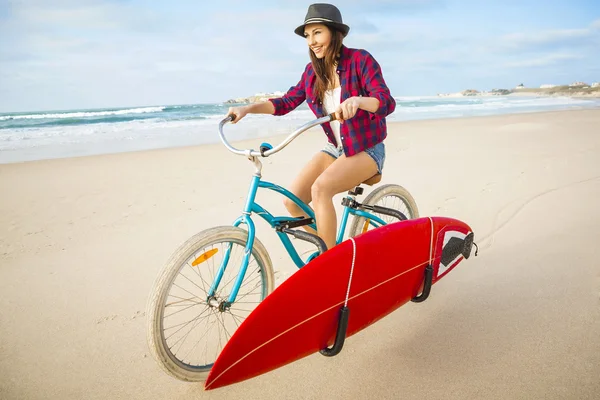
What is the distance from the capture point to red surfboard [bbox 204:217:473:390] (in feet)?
5.41

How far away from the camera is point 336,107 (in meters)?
2.36

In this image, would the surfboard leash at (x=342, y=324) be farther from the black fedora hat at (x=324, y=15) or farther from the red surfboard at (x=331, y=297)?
the black fedora hat at (x=324, y=15)

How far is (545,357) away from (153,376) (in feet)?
6.69

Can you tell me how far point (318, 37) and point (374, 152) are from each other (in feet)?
2.48

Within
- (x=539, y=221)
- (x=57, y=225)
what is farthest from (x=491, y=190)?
(x=57, y=225)

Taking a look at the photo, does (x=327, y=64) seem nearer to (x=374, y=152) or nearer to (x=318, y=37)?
(x=318, y=37)

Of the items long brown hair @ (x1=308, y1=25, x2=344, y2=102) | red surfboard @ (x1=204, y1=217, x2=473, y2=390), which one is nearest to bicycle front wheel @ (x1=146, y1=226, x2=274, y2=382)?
red surfboard @ (x1=204, y1=217, x2=473, y2=390)

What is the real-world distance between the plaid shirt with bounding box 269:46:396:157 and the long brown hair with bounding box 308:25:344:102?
1.8 inches

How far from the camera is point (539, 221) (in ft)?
12.8

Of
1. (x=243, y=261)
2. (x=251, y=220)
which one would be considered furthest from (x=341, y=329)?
(x=251, y=220)

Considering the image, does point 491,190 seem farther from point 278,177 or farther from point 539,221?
point 278,177

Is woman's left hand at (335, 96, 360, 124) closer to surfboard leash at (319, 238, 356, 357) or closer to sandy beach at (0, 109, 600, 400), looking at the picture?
surfboard leash at (319, 238, 356, 357)

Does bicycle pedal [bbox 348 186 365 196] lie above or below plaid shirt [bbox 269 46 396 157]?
below

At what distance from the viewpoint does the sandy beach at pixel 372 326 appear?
1.99 metres
